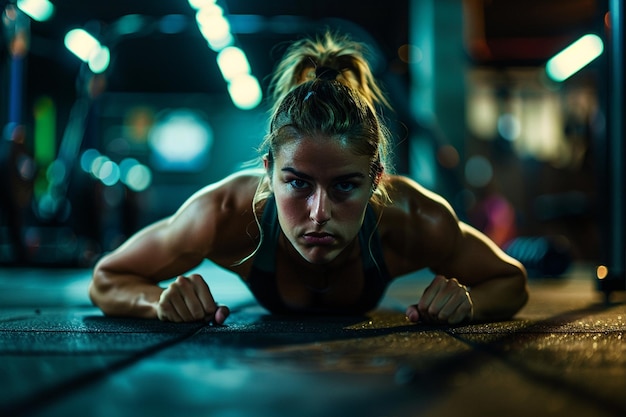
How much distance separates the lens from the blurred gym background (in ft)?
14.6

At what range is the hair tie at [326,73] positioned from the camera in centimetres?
190

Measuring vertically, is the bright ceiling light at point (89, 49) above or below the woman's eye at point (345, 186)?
above

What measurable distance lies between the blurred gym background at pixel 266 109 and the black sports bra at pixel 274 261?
0.31 meters

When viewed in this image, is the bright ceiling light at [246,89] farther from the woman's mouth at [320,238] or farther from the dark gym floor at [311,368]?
the woman's mouth at [320,238]

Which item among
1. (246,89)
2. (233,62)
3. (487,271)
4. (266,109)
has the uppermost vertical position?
(233,62)

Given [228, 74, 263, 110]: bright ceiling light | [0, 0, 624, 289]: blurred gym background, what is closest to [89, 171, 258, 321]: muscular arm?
[0, 0, 624, 289]: blurred gym background

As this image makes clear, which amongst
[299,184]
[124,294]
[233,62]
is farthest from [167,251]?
[233,62]

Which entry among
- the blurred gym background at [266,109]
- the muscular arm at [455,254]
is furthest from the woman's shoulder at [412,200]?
the blurred gym background at [266,109]

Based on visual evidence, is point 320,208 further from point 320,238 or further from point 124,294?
point 124,294

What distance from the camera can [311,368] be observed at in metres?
1.11

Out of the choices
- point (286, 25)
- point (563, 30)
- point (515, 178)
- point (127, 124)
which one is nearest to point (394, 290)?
point (286, 25)

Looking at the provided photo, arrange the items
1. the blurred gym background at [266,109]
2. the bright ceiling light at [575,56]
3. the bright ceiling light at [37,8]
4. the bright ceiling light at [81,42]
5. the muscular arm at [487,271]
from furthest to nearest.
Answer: the bright ceiling light at [81,42], the blurred gym background at [266,109], the bright ceiling light at [575,56], the bright ceiling light at [37,8], the muscular arm at [487,271]

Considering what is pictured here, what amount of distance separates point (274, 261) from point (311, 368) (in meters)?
0.78

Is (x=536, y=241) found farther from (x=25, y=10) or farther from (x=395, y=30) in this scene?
(x=395, y=30)
